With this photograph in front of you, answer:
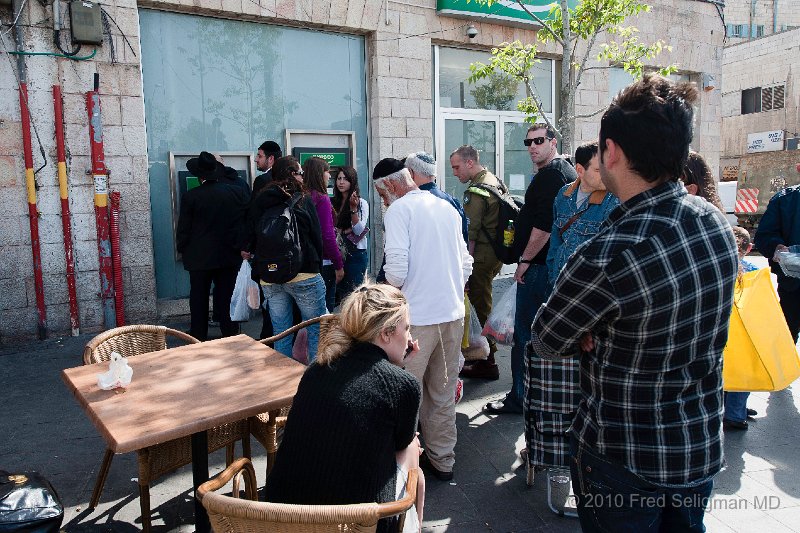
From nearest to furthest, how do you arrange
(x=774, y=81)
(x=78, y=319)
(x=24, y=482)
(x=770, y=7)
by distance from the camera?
(x=24, y=482) < (x=78, y=319) < (x=774, y=81) < (x=770, y=7)

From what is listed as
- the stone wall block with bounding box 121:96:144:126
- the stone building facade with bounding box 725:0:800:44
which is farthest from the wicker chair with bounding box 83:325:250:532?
the stone building facade with bounding box 725:0:800:44

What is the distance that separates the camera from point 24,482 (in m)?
2.32

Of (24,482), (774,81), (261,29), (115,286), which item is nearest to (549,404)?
(24,482)

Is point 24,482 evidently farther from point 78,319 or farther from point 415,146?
point 415,146

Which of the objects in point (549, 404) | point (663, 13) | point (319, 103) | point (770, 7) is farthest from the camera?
point (770, 7)

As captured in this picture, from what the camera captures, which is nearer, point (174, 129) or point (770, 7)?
point (174, 129)

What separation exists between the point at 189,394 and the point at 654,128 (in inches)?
78.5

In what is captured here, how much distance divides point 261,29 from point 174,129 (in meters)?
1.57

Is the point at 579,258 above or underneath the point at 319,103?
underneath

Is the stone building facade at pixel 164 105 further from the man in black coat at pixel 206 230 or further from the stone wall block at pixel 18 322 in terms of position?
the man in black coat at pixel 206 230

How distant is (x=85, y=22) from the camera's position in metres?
6.09

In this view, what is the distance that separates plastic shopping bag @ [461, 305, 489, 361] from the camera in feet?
15.4

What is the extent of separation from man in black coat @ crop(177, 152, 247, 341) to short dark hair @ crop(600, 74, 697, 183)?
4812 millimetres

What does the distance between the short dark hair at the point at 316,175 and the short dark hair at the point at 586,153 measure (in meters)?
2.48
